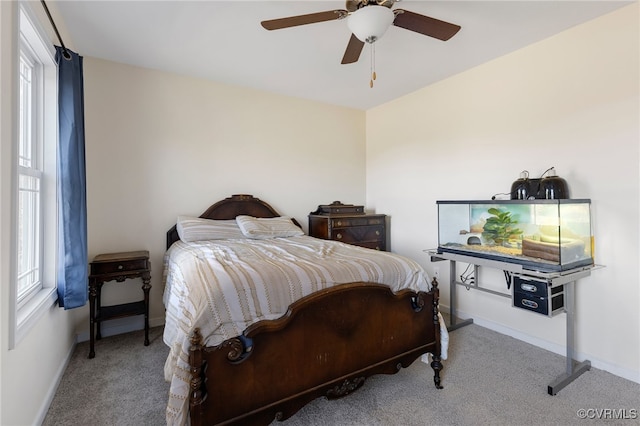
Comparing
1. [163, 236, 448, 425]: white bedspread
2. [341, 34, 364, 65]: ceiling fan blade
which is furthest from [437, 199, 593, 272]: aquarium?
[341, 34, 364, 65]: ceiling fan blade

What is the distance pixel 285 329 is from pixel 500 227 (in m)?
2.02

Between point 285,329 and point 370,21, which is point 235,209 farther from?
point 370,21

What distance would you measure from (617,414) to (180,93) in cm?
441

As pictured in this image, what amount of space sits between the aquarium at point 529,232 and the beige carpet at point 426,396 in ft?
2.66

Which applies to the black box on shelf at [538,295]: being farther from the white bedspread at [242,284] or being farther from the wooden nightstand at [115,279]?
the wooden nightstand at [115,279]

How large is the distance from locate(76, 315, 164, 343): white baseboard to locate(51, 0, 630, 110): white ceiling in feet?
8.38

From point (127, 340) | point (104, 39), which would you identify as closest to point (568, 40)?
point (104, 39)

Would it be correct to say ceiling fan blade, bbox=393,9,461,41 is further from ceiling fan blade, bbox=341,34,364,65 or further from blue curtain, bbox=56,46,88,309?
blue curtain, bbox=56,46,88,309

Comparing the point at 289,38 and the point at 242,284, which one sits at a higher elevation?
the point at 289,38

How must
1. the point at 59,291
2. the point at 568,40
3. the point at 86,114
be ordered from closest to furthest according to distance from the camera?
the point at 59,291 < the point at 568,40 < the point at 86,114

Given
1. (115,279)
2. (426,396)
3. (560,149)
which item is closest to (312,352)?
(426,396)

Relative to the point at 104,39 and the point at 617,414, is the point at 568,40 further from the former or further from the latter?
the point at 104,39

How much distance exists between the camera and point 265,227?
3.30 meters

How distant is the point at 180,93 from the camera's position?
327 cm
